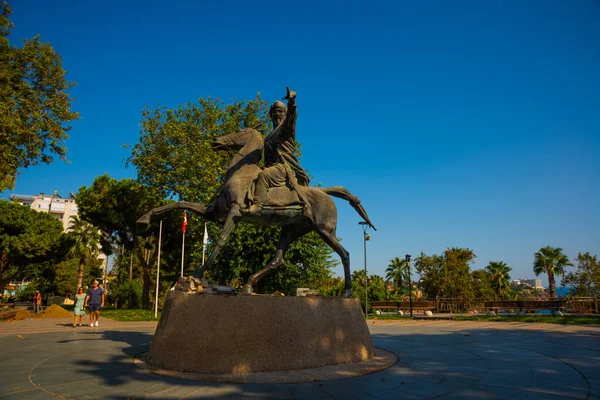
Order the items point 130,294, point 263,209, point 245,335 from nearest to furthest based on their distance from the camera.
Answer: point 245,335
point 263,209
point 130,294

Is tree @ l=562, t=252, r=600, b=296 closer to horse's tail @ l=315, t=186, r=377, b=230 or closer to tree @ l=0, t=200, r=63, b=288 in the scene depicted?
horse's tail @ l=315, t=186, r=377, b=230

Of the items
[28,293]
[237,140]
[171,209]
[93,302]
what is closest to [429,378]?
[171,209]

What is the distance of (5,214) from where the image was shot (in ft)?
110

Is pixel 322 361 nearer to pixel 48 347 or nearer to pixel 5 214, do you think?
pixel 48 347

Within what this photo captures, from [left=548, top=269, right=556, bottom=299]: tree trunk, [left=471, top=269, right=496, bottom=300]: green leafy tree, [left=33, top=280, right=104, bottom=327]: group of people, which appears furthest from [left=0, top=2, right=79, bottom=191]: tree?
[left=548, top=269, right=556, bottom=299]: tree trunk

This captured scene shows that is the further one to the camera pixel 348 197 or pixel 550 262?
pixel 550 262

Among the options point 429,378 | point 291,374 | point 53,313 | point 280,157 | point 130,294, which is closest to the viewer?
point 429,378

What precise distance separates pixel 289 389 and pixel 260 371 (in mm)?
1058

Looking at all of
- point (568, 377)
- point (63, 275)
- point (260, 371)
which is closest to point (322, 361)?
point (260, 371)

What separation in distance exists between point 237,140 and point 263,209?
1.75m

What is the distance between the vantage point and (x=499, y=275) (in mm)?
51219

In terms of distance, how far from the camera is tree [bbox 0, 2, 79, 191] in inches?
605

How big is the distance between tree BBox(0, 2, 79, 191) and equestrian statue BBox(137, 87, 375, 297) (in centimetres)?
1149

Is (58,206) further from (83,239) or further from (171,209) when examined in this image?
(171,209)
